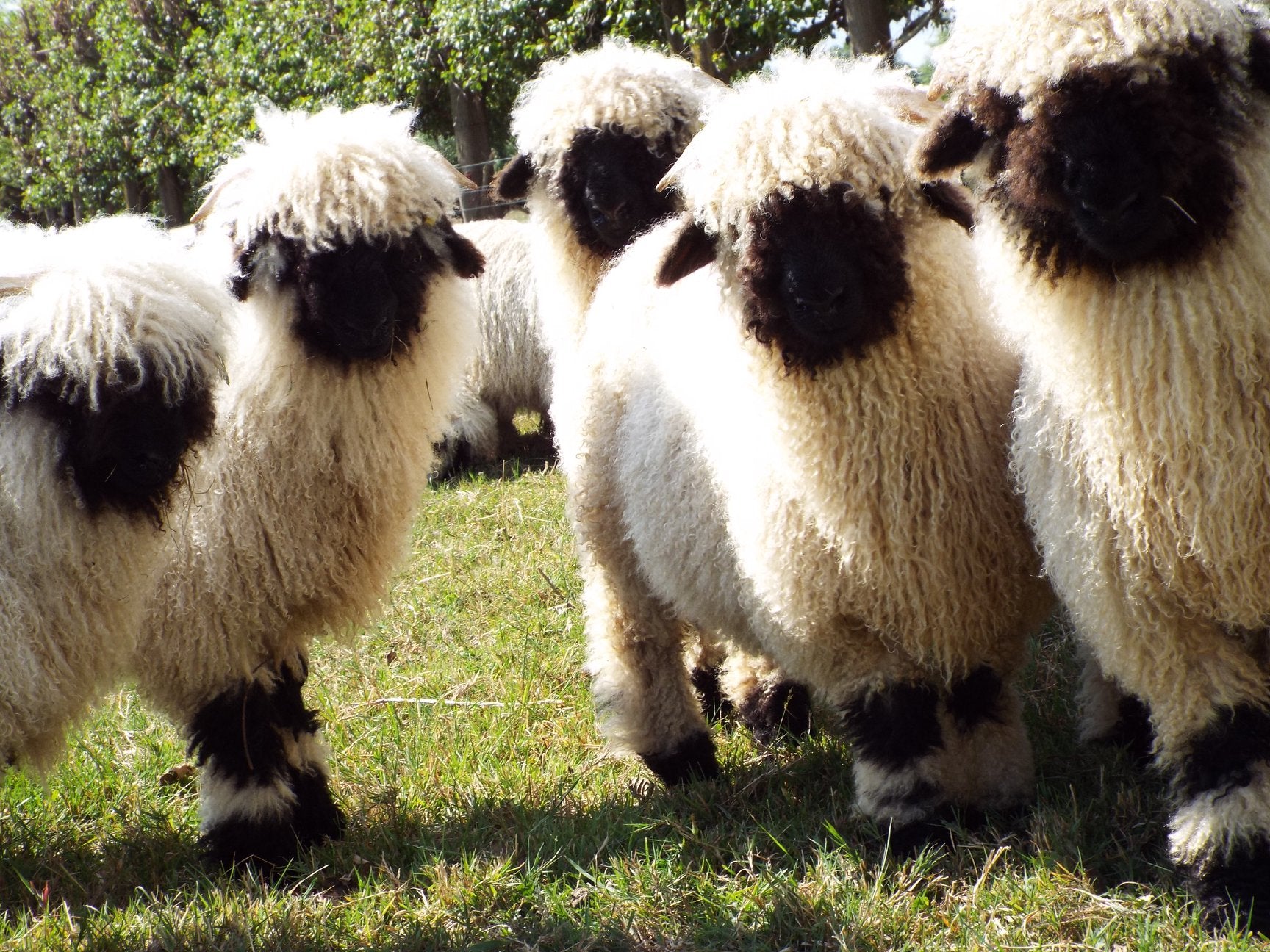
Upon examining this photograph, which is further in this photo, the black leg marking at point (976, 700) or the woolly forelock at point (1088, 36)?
the black leg marking at point (976, 700)

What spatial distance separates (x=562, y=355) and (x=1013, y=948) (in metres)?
2.91

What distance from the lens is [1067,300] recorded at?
2.74 meters

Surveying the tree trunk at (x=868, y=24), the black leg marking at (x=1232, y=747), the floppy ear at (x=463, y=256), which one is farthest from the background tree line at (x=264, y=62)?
the black leg marking at (x=1232, y=747)

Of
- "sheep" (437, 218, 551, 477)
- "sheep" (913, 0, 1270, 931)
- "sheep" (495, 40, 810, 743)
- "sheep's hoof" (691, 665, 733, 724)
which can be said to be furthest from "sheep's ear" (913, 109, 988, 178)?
"sheep" (437, 218, 551, 477)

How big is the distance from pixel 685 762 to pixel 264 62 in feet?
50.5

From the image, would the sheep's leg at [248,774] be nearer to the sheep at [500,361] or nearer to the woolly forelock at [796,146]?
the woolly forelock at [796,146]

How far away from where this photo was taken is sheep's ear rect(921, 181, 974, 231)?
10.5 feet

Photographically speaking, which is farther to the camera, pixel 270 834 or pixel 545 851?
pixel 270 834

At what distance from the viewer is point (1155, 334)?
8.64 feet

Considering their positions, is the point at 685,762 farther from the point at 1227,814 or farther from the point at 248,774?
the point at 1227,814

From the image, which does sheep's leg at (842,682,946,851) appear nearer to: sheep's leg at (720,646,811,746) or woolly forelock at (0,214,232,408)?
sheep's leg at (720,646,811,746)

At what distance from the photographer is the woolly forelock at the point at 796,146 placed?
3.14 meters

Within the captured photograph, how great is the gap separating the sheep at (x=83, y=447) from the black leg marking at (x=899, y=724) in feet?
6.62

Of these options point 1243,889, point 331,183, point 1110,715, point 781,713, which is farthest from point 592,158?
point 1243,889
